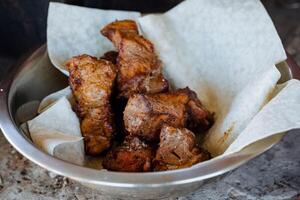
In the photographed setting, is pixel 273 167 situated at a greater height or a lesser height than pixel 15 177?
greater

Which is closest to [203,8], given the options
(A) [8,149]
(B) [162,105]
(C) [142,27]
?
(C) [142,27]

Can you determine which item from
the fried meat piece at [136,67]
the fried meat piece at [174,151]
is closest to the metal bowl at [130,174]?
the fried meat piece at [174,151]

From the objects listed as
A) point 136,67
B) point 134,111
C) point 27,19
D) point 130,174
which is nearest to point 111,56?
point 136,67

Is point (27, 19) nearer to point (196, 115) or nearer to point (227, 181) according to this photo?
point (196, 115)

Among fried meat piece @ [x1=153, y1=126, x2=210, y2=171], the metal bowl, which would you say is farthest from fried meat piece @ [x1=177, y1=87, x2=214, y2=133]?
the metal bowl

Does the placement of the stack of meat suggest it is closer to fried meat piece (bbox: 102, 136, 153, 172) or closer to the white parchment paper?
fried meat piece (bbox: 102, 136, 153, 172)

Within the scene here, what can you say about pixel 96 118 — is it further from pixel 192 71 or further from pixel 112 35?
pixel 192 71
